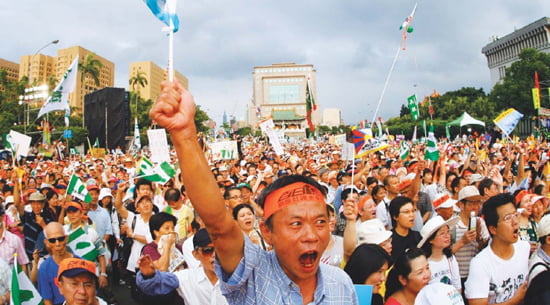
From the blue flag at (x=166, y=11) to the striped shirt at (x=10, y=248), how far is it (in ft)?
12.9

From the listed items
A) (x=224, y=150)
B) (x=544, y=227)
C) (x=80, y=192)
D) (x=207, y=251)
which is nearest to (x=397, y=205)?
(x=544, y=227)

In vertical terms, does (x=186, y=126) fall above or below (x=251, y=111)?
below

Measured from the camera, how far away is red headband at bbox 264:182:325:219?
5.02ft

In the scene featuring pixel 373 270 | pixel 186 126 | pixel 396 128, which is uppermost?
pixel 396 128

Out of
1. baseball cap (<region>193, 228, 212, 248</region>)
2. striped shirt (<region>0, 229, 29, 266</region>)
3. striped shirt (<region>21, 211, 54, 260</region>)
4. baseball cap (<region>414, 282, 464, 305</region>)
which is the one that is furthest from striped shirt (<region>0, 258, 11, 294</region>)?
baseball cap (<region>414, 282, 464, 305</region>)

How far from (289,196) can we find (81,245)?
3.40 m

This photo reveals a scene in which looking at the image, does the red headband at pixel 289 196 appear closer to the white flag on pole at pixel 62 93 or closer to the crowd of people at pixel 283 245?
the crowd of people at pixel 283 245

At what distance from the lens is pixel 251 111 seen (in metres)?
124

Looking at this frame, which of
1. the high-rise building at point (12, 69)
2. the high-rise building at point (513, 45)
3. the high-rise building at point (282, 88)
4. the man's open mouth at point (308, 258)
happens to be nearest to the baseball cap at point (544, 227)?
the man's open mouth at point (308, 258)

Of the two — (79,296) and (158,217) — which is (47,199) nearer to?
(158,217)

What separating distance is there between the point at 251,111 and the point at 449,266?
12138 cm

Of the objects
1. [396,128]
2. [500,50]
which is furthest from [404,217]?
[500,50]

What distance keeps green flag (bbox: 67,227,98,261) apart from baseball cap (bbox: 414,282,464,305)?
3.37 m

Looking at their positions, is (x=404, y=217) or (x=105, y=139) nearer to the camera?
(x=404, y=217)
